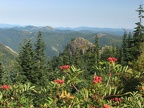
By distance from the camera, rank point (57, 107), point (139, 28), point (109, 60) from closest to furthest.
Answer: point (57, 107) < point (109, 60) < point (139, 28)

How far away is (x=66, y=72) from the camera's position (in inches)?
231

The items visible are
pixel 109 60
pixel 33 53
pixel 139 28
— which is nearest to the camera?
pixel 109 60

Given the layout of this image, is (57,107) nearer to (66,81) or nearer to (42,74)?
(66,81)

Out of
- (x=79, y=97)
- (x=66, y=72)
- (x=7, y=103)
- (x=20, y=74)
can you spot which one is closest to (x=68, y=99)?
(x=79, y=97)

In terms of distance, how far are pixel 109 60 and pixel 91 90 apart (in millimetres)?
778

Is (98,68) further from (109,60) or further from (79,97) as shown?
(79,97)

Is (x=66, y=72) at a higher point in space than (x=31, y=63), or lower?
higher

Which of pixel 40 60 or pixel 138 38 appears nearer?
pixel 138 38

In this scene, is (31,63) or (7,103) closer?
(7,103)

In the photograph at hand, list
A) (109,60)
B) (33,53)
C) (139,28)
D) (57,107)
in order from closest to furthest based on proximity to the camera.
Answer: (57,107), (109,60), (139,28), (33,53)

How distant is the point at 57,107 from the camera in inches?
202

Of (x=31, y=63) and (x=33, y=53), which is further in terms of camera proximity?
(x=33, y=53)

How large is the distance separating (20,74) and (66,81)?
155 feet

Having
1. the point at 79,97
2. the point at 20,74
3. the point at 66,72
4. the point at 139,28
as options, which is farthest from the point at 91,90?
the point at 139,28
